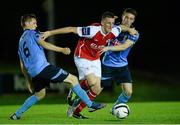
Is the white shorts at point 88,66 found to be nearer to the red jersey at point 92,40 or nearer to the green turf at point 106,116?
the red jersey at point 92,40

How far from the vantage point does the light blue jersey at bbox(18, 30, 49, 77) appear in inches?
532

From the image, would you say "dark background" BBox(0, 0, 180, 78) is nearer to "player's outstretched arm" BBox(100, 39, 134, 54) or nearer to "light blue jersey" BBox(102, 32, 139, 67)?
"light blue jersey" BBox(102, 32, 139, 67)

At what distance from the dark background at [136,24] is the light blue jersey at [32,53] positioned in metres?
19.9

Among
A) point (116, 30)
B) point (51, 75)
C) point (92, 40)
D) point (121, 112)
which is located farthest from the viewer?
point (116, 30)

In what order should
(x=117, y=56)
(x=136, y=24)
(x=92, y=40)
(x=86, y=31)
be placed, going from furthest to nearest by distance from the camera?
(x=136, y=24), (x=117, y=56), (x=92, y=40), (x=86, y=31)

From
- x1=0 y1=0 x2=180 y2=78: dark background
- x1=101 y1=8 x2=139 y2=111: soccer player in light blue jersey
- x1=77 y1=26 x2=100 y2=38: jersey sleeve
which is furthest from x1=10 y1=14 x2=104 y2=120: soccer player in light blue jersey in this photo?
x1=0 y1=0 x2=180 y2=78: dark background

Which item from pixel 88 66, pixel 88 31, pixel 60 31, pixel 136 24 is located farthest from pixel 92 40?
pixel 136 24

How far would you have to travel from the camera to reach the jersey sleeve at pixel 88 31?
14.2 metres

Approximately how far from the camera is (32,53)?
13508 millimetres

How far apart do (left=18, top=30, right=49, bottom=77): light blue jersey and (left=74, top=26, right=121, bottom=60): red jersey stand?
3.30 feet

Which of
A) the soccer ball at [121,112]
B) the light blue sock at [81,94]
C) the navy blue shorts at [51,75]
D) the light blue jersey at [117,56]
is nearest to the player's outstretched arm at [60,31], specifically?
the navy blue shorts at [51,75]

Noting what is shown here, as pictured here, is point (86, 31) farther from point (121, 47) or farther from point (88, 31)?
point (121, 47)

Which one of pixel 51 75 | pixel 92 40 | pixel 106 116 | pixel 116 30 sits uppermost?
pixel 116 30

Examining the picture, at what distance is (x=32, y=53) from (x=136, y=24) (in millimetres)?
21910
